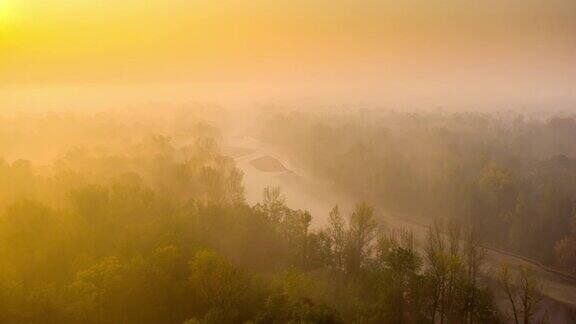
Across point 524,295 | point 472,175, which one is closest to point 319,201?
point 472,175

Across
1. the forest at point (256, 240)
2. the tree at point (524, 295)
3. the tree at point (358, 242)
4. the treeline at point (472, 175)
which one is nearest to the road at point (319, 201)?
the treeline at point (472, 175)

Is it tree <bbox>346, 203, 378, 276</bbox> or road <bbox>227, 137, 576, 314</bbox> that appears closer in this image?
tree <bbox>346, 203, 378, 276</bbox>

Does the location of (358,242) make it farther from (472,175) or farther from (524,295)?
(472,175)

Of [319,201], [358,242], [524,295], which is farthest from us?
[319,201]

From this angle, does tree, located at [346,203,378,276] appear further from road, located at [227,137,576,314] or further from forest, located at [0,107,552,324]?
road, located at [227,137,576,314]

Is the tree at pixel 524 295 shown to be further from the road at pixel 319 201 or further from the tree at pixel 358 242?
the tree at pixel 358 242

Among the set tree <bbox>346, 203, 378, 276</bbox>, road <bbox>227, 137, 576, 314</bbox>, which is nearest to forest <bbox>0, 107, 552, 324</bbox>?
tree <bbox>346, 203, 378, 276</bbox>

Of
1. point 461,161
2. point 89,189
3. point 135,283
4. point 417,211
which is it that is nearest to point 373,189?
point 417,211
